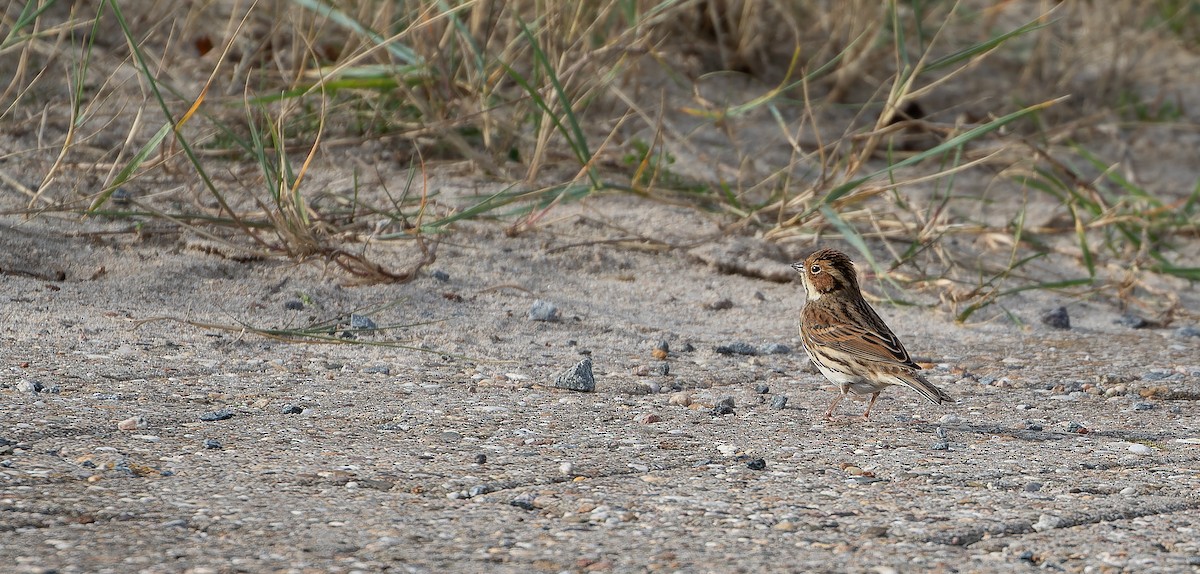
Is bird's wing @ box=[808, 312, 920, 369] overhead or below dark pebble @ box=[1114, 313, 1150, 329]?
overhead

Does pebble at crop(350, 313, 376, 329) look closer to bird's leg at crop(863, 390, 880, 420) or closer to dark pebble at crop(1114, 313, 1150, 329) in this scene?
bird's leg at crop(863, 390, 880, 420)

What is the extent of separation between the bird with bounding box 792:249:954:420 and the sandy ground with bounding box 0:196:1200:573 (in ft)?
0.46

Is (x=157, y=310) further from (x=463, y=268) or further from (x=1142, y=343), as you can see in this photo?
(x=1142, y=343)

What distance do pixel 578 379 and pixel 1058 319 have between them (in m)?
2.40

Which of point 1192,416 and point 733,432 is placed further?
point 1192,416

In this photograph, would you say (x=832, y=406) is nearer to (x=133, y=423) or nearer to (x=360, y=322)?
(x=360, y=322)

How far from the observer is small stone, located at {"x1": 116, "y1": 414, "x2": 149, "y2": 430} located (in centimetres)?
370

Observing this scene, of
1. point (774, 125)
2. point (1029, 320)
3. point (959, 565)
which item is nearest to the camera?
point (959, 565)

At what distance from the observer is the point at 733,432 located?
160 inches

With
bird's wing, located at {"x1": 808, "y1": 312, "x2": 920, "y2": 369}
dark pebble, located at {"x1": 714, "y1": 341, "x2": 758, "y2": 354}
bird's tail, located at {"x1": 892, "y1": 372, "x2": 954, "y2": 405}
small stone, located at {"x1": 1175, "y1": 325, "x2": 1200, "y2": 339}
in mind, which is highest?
bird's wing, located at {"x1": 808, "y1": 312, "x2": 920, "y2": 369}

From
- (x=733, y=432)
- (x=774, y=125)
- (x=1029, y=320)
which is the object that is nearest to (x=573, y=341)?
(x=733, y=432)

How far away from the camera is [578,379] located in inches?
175

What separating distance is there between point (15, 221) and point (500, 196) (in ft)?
6.22

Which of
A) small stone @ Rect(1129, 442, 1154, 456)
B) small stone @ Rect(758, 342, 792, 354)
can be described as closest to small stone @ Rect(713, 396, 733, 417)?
small stone @ Rect(758, 342, 792, 354)
